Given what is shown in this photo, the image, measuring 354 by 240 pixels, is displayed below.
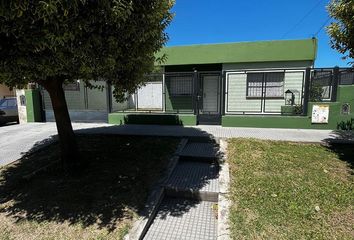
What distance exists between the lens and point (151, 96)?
1002 centimetres

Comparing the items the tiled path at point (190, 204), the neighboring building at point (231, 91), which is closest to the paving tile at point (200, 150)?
the tiled path at point (190, 204)

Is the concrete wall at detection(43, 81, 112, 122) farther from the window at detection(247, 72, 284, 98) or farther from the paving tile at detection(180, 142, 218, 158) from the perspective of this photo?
the window at detection(247, 72, 284, 98)

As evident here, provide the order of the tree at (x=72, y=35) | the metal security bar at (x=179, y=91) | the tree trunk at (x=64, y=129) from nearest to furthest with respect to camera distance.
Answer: the tree at (x=72, y=35), the tree trunk at (x=64, y=129), the metal security bar at (x=179, y=91)

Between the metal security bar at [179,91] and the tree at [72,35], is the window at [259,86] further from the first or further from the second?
the tree at [72,35]

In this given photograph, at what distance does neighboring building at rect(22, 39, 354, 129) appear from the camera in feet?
28.0

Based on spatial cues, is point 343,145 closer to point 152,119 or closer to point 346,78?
point 346,78

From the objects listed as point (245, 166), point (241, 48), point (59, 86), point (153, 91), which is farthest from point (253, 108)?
point (59, 86)

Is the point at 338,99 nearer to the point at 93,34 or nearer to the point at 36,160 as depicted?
the point at 93,34

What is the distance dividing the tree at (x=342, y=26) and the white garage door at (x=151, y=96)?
20.5 ft

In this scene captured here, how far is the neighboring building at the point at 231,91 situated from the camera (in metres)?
8.52

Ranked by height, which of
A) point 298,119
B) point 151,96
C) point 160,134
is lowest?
point 160,134

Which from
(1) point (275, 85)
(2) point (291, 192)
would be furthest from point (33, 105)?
(1) point (275, 85)

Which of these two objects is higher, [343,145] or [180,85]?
[180,85]

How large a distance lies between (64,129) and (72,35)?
294 cm
